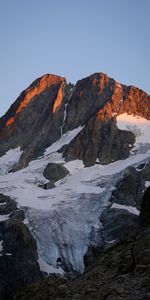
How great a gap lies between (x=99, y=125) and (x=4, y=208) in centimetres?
5858

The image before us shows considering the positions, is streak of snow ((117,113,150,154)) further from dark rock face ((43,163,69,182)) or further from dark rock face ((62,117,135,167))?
dark rock face ((43,163,69,182))

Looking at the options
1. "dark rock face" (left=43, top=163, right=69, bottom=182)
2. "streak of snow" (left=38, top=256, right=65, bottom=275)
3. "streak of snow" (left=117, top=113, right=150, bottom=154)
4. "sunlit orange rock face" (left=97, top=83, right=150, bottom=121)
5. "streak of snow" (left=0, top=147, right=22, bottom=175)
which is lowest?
"streak of snow" (left=38, top=256, right=65, bottom=275)

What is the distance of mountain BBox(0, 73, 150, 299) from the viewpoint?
10725 centimetres

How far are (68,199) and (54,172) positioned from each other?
24.1m

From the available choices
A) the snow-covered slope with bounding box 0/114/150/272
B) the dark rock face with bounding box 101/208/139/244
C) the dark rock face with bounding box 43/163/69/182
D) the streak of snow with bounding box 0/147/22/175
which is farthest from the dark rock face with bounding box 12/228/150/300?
the streak of snow with bounding box 0/147/22/175

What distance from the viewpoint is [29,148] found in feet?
589

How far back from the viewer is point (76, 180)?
140m

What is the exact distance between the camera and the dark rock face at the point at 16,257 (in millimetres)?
101938

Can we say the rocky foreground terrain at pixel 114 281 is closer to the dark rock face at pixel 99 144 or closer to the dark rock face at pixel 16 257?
the dark rock face at pixel 16 257

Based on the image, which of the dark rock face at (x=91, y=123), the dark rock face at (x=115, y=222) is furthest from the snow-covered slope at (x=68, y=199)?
the dark rock face at (x=91, y=123)

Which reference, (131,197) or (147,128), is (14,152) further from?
(131,197)

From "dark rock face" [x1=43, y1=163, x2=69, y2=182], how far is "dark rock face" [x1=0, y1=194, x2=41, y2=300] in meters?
31.8

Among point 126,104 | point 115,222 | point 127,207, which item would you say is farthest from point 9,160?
point 115,222

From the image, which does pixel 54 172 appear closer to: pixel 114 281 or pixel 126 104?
pixel 126 104
